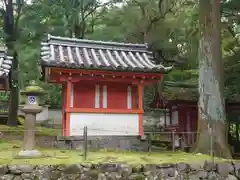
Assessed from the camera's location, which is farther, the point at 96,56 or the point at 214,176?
the point at 96,56

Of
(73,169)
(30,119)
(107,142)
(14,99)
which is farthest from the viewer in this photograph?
(14,99)

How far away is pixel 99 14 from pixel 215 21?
12.7m

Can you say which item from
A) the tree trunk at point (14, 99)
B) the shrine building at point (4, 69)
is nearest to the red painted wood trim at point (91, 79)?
the shrine building at point (4, 69)

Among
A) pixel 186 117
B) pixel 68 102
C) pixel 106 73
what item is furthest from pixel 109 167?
pixel 186 117

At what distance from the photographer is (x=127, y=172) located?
835 centimetres

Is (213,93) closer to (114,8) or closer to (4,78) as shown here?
(4,78)

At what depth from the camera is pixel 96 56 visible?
512 inches

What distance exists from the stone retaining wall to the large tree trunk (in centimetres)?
112

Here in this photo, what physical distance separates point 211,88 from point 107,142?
403 cm

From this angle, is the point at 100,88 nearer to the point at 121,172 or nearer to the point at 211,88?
the point at 211,88

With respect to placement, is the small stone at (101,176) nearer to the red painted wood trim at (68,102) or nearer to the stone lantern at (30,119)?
the stone lantern at (30,119)

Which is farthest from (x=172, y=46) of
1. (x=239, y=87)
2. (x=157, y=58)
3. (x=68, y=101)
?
(x=68, y=101)

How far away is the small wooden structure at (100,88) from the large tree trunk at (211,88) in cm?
172

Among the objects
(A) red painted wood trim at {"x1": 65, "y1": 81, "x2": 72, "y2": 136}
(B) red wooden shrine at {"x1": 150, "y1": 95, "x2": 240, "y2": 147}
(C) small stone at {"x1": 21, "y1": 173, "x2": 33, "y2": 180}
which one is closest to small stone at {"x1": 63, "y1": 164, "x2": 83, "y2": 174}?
(C) small stone at {"x1": 21, "y1": 173, "x2": 33, "y2": 180}
